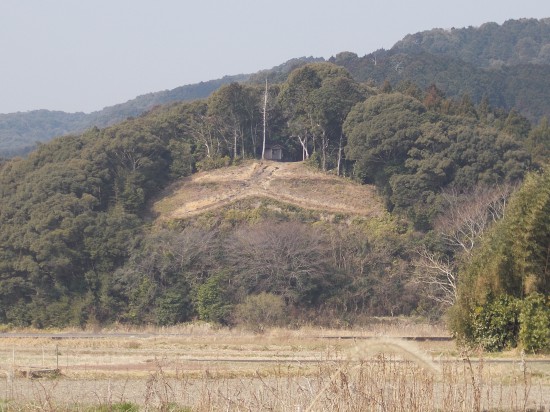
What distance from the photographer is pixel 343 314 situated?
3588 cm

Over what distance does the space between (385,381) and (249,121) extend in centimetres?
4531

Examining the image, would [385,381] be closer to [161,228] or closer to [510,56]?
[161,228]

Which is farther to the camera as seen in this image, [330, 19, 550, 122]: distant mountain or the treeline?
[330, 19, 550, 122]: distant mountain

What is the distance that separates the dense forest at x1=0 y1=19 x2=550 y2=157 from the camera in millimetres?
95688

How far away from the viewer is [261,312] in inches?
1352

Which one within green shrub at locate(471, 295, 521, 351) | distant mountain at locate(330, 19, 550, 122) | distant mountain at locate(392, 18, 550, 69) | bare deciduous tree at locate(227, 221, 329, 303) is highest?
distant mountain at locate(392, 18, 550, 69)

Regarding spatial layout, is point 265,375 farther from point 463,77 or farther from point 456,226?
point 463,77

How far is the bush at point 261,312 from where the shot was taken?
34125 millimetres

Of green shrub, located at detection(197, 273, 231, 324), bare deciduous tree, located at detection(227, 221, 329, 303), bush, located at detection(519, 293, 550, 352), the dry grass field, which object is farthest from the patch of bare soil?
bush, located at detection(519, 293, 550, 352)

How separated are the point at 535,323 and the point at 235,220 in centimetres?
2592

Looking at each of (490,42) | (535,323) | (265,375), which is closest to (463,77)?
(490,42)

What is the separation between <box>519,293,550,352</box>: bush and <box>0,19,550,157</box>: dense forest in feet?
146

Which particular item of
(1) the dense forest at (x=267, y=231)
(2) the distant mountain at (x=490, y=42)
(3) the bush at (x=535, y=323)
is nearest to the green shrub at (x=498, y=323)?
(3) the bush at (x=535, y=323)

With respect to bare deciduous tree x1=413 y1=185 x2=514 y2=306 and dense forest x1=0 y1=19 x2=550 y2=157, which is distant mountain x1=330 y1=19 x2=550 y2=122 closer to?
dense forest x1=0 y1=19 x2=550 y2=157
